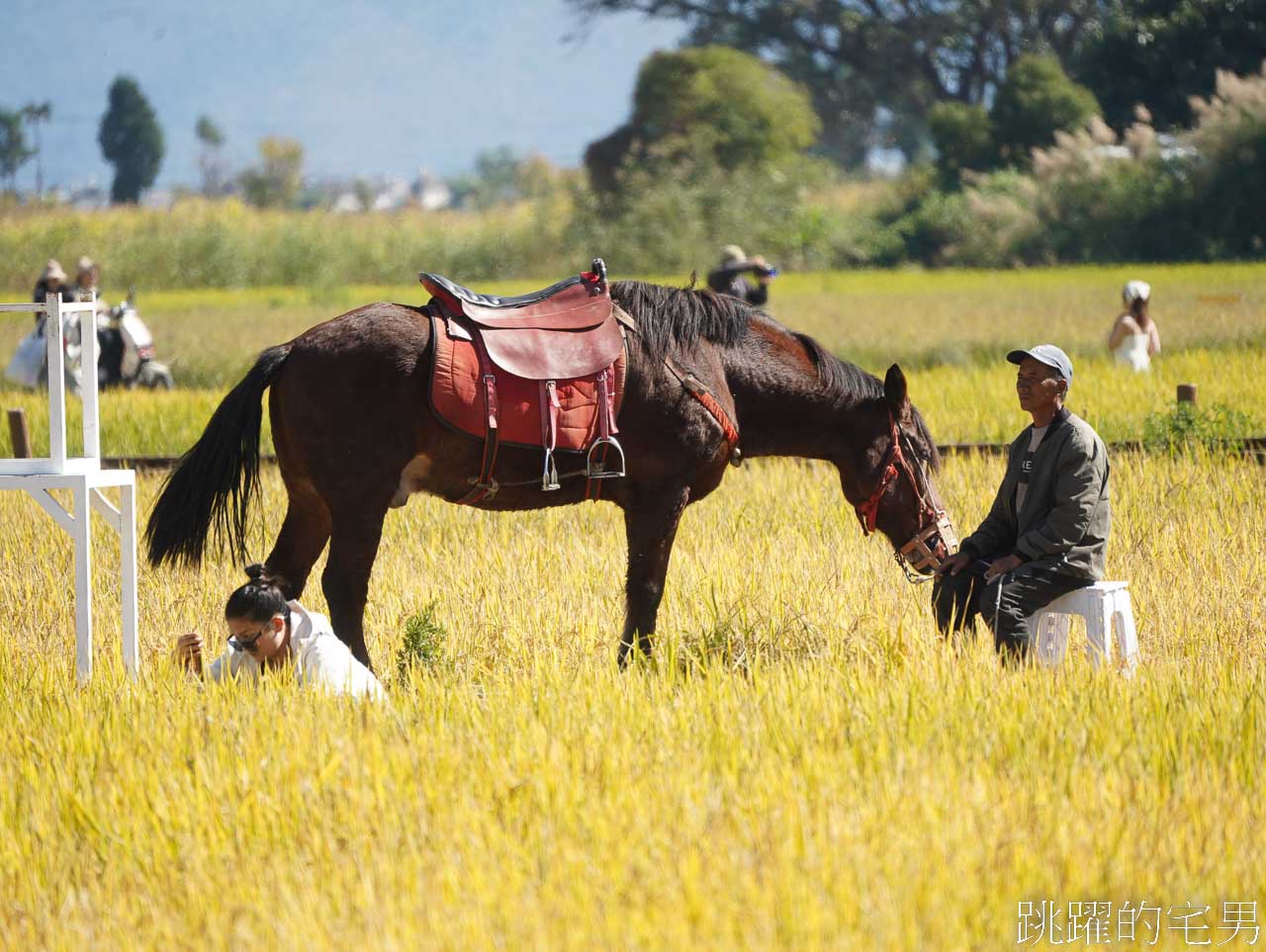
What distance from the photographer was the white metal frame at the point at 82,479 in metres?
4.80

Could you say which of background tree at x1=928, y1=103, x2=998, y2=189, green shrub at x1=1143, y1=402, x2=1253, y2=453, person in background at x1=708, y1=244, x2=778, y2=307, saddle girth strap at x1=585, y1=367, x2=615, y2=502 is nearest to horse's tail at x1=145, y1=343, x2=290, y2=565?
saddle girth strap at x1=585, y1=367, x2=615, y2=502

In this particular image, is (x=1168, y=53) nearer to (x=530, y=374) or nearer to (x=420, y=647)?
(x=530, y=374)

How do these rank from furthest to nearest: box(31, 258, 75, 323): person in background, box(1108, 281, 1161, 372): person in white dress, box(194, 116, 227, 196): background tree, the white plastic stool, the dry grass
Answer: box(194, 116, 227, 196): background tree, box(31, 258, 75, 323): person in background, box(1108, 281, 1161, 372): person in white dress, the white plastic stool, the dry grass

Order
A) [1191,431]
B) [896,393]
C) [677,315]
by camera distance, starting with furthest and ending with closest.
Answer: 1. [1191,431]
2. [896,393]
3. [677,315]

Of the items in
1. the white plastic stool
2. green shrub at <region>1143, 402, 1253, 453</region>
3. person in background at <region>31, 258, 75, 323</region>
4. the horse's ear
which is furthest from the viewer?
person in background at <region>31, 258, 75, 323</region>

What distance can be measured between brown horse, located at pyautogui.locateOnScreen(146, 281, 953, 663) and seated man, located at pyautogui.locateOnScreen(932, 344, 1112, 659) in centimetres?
73

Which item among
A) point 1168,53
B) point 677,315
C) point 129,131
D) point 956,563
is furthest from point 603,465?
point 129,131

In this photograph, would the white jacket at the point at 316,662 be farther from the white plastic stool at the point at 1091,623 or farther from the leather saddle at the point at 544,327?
the white plastic stool at the point at 1091,623

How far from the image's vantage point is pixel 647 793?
3.54m

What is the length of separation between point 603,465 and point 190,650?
1525mm

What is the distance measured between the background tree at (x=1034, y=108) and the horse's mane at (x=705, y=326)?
31.0m

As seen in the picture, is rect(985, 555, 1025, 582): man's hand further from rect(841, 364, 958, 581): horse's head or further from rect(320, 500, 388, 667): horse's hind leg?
rect(320, 500, 388, 667): horse's hind leg

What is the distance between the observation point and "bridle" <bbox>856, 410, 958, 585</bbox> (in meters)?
5.66

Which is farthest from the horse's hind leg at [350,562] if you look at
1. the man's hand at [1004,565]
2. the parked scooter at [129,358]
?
the parked scooter at [129,358]
